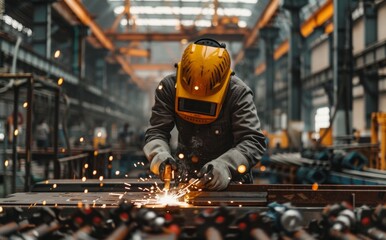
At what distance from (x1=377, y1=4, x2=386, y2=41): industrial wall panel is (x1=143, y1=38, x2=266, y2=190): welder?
12.4 meters

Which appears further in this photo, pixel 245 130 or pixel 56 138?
pixel 56 138

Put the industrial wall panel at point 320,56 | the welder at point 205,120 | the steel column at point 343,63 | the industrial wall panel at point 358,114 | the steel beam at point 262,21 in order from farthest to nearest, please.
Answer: the industrial wall panel at point 320,56 < the industrial wall panel at point 358,114 < the steel beam at point 262,21 < the steel column at point 343,63 < the welder at point 205,120

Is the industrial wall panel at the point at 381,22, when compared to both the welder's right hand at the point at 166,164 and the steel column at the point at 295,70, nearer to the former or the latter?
the steel column at the point at 295,70

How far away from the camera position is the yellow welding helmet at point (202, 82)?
280cm

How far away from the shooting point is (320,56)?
21.0m

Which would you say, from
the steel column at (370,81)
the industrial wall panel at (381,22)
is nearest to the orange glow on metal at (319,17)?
the steel column at (370,81)

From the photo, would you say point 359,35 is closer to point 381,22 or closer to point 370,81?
point 381,22

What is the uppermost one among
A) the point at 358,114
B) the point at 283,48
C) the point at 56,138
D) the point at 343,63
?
the point at 283,48

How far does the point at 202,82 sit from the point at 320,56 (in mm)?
19189

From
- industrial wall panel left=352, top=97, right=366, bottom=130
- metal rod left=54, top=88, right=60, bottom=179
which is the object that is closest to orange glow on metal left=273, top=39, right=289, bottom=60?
industrial wall panel left=352, top=97, right=366, bottom=130

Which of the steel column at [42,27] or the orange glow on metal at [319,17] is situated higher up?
the orange glow on metal at [319,17]

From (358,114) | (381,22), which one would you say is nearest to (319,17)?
(381,22)

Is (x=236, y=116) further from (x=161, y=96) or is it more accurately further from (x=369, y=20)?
(x=369, y=20)

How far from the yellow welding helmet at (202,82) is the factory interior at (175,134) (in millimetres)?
248
